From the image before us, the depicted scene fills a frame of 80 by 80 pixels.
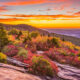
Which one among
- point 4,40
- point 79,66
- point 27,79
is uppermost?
point 4,40

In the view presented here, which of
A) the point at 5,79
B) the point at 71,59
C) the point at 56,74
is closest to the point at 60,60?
the point at 71,59

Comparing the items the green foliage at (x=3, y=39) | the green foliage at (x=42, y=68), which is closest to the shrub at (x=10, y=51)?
the green foliage at (x=3, y=39)

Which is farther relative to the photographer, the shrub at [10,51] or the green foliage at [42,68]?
the shrub at [10,51]

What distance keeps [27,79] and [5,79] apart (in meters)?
0.95

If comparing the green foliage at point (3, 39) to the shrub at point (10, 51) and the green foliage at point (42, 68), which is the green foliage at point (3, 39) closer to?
the shrub at point (10, 51)

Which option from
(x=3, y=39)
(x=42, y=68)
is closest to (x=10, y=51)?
(x=3, y=39)

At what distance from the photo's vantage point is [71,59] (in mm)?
12273

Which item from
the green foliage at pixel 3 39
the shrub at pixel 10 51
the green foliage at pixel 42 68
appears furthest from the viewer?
the green foliage at pixel 3 39

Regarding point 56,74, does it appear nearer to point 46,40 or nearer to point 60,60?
point 60,60

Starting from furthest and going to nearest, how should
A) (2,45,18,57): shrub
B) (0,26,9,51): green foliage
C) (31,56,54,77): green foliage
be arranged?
(0,26,9,51): green foliage, (2,45,18,57): shrub, (31,56,54,77): green foliage

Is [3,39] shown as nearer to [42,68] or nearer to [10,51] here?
[10,51]

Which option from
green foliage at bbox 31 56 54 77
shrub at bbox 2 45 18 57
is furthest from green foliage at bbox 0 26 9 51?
green foliage at bbox 31 56 54 77

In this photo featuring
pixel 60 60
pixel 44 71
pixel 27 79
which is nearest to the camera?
pixel 27 79

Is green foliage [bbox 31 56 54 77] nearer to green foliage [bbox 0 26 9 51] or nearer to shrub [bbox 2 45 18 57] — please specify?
shrub [bbox 2 45 18 57]
